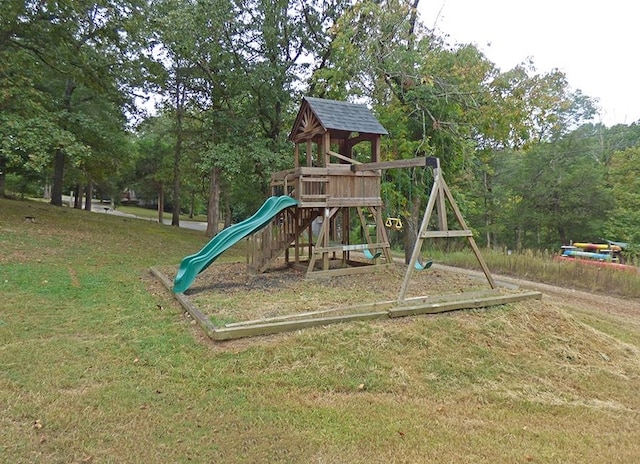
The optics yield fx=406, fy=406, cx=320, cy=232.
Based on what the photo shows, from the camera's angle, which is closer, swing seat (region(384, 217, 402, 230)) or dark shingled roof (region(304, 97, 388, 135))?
dark shingled roof (region(304, 97, 388, 135))

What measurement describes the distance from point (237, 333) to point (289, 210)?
436cm

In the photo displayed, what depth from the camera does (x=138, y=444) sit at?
2656mm

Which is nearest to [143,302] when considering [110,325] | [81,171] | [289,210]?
[110,325]

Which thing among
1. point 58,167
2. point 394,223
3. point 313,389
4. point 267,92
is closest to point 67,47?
point 267,92

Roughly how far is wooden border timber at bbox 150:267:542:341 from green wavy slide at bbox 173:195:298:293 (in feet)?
1.08

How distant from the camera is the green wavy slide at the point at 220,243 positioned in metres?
6.55

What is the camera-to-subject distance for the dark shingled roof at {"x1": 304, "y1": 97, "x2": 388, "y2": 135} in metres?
8.27

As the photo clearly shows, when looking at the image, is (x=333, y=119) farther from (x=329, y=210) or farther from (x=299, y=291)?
(x=299, y=291)

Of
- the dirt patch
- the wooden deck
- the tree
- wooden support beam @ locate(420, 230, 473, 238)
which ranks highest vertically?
the tree

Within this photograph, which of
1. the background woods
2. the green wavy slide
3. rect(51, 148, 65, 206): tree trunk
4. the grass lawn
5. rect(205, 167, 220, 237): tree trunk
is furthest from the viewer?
rect(51, 148, 65, 206): tree trunk

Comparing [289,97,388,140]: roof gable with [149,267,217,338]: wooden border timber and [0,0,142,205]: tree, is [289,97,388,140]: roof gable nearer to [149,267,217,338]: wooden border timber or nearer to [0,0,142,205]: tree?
[149,267,217,338]: wooden border timber

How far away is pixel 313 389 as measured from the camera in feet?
11.8

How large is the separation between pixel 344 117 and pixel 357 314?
4904 millimetres

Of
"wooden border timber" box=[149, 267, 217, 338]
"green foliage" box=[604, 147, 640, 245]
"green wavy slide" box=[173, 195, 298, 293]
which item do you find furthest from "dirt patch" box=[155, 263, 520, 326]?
"green foliage" box=[604, 147, 640, 245]
